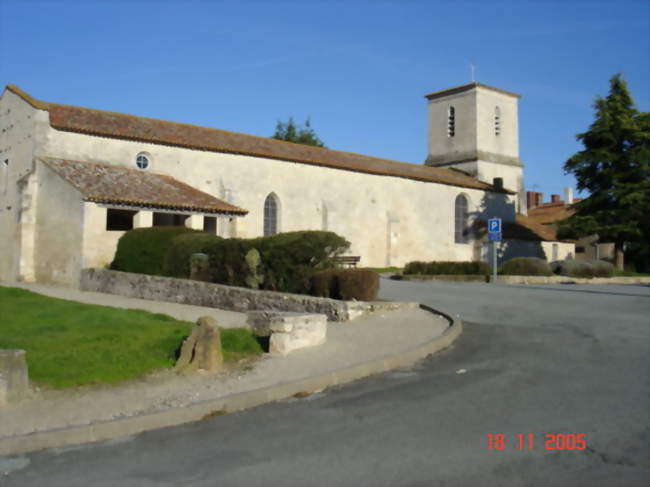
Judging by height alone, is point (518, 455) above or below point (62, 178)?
below

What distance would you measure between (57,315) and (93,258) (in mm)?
8755

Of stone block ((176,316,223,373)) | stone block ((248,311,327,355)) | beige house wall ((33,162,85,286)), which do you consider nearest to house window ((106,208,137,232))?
beige house wall ((33,162,85,286))

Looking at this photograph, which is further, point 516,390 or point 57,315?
point 57,315

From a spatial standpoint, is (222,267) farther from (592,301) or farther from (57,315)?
(592,301)

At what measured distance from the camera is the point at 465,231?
40.1 meters

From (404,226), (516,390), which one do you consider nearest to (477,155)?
(404,226)

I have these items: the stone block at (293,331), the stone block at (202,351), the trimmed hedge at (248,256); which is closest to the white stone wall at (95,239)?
the trimmed hedge at (248,256)

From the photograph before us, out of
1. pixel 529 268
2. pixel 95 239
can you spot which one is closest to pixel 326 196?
pixel 529 268

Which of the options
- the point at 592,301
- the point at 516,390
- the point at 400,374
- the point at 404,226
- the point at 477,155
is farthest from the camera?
the point at 477,155

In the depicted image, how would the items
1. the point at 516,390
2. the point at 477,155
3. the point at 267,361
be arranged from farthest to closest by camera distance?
the point at 477,155 < the point at 267,361 < the point at 516,390

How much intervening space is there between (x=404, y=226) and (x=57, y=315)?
26.4m

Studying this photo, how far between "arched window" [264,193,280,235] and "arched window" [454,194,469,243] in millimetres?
14148

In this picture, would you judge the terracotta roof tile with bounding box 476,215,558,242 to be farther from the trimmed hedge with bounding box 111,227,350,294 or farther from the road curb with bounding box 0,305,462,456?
the road curb with bounding box 0,305,462,456

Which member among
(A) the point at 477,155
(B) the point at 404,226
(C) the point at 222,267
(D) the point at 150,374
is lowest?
(D) the point at 150,374
